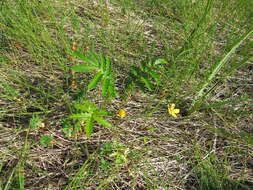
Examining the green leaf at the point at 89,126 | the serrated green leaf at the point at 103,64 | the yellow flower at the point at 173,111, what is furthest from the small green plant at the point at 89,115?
the yellow flower at the point at 173,111

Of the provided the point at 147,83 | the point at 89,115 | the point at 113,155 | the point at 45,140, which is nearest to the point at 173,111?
the point at 147,83

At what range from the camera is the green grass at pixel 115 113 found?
52.2 inches

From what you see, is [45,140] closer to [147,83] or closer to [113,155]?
[113,155]

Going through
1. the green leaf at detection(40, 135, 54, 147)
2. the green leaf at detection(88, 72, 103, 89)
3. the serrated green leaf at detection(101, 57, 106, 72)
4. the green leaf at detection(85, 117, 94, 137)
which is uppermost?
the serrated green leaf at detection(101, 57, 106, 72)

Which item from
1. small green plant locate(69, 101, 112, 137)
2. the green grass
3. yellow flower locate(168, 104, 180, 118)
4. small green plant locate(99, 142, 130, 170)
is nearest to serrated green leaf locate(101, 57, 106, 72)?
the green grass

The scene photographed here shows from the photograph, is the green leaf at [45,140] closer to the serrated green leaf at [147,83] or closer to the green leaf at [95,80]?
the green leaf at [95,80]

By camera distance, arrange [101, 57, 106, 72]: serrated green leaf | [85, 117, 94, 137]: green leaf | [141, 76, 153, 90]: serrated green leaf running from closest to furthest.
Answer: [85, 117, 94, 137]: green leaf, [101, 57, 106, 72]: serrated green leaf, [141, 76, 153, 90]: serrated green leaf

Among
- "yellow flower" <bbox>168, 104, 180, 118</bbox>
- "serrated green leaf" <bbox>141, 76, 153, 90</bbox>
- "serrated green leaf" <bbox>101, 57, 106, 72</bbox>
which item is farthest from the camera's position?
"yellow flower" <bbox>168, 104, 180, 118</bbox>

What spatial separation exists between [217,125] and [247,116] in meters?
0.30

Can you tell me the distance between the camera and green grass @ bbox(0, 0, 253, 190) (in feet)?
4.35

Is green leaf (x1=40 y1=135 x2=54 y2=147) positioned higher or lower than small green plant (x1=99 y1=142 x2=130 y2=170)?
lower

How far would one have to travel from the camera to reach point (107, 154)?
139 cm

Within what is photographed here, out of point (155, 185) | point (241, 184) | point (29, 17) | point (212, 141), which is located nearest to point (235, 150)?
point (212, 141)

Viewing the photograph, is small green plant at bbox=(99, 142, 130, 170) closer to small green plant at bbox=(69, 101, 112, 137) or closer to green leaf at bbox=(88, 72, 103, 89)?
small green plant at bbox=(69, 101, 112, 137)
